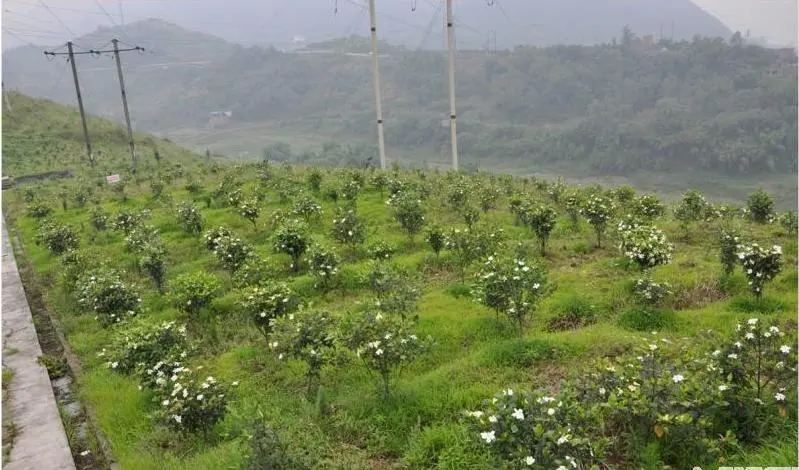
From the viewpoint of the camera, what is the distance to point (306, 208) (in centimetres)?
1722

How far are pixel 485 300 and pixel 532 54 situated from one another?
13735 centimetres

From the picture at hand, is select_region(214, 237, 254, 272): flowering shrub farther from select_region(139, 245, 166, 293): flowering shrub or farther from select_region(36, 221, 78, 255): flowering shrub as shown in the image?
select_region(36, 221, 78, 255): flowering shrub

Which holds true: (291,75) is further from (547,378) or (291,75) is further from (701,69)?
(547,378)

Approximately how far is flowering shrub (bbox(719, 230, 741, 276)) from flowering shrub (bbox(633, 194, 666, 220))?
4.88m

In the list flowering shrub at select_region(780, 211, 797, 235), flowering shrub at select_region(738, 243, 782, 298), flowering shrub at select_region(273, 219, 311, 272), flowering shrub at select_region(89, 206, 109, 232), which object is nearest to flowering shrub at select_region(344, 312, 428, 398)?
flowering shrub at select_region(738, 243, 782, 298)

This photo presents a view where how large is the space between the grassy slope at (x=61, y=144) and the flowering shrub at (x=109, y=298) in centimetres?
2570

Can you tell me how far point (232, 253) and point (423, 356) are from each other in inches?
231

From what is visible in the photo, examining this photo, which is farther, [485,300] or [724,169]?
[724,169]

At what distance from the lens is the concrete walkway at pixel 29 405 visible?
7227 mm

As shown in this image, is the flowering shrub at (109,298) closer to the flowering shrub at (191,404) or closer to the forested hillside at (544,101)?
the flowering shrub at (191,404)

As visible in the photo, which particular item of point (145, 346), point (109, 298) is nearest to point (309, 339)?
A: point (145, 346)

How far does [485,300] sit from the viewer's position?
9023 millimetres

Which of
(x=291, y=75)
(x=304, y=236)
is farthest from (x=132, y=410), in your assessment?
(x=291, y=75)

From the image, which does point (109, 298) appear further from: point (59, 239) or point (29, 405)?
point (59, 239)
